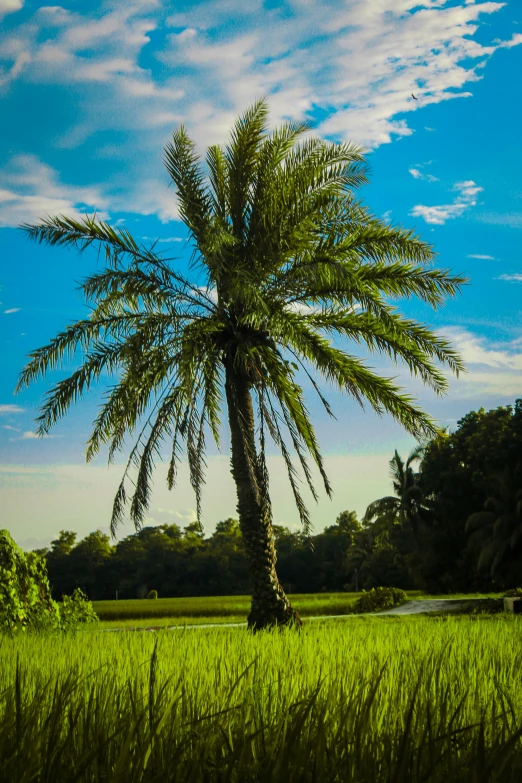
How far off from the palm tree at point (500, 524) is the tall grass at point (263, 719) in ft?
86.7

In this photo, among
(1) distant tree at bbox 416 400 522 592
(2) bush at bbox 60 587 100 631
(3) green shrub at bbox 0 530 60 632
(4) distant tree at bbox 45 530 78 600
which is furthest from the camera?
(4) distant tree at bbox 45 530 78 600

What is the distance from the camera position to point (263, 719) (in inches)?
140

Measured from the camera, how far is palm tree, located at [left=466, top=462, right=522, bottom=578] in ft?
112

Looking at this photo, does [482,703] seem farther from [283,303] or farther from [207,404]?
[207,404]

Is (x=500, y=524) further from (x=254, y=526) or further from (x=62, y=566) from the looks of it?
(x=62, y=566)

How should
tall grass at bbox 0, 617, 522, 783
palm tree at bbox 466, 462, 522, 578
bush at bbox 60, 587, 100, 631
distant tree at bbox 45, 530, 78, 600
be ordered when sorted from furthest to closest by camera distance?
distant tree at bbox 45, 530, 78, 600 → palm tree at bbox 466, 462, 522, 578 → bush at bbox 60, 587, 100, 631 → tall grass at bbox 0, 617, 522, 783

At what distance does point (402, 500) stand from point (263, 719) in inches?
1684

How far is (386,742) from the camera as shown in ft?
8.71

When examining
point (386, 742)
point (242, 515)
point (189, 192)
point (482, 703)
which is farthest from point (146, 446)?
point (386, 742)

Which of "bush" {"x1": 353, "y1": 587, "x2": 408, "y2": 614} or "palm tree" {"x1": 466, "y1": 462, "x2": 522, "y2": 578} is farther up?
"palm tree" {"x1": 466, "y1": 462, "x2": 522, "y2": 578}

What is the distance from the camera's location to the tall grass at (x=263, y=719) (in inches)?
93.1

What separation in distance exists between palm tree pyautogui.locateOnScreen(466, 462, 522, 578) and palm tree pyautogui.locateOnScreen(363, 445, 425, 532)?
7.48 metres

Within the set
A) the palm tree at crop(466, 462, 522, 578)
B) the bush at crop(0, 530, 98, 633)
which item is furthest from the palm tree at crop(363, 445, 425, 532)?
the bush at crop(0, 530, 98, 633)

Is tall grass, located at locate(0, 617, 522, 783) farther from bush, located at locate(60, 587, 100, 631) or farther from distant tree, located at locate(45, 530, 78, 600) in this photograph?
distant tree, located at locate(45, 530, 78, 600)
